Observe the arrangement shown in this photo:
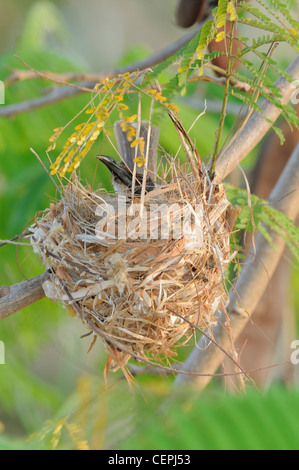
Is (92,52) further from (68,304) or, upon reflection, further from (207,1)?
(68,304)

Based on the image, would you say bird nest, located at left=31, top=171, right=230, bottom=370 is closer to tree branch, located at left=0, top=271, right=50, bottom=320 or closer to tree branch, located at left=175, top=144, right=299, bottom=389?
tree branch, located at left=0, top=271, right=50, bottom=320

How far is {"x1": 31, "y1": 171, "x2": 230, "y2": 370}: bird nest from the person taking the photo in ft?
4.27

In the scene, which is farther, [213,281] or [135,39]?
[135,39]

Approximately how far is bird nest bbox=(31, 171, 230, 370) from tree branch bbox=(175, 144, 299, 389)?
45 cm

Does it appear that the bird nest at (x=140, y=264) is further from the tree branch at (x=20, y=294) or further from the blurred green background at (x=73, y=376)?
the blurred green background at (x=73, y=376)

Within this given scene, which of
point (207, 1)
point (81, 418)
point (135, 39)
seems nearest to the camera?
point (81, 418)

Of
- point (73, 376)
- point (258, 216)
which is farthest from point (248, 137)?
point (73, 376)

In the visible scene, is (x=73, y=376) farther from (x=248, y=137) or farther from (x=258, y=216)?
(x=248, y=137)

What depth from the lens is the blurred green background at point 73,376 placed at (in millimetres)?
470

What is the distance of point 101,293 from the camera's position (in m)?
1.30

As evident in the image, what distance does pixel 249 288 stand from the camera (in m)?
1.90

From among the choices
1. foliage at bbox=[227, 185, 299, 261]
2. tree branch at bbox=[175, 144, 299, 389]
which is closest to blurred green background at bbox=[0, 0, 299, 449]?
tree branch at bbox=[175, 144, 299, 389]
